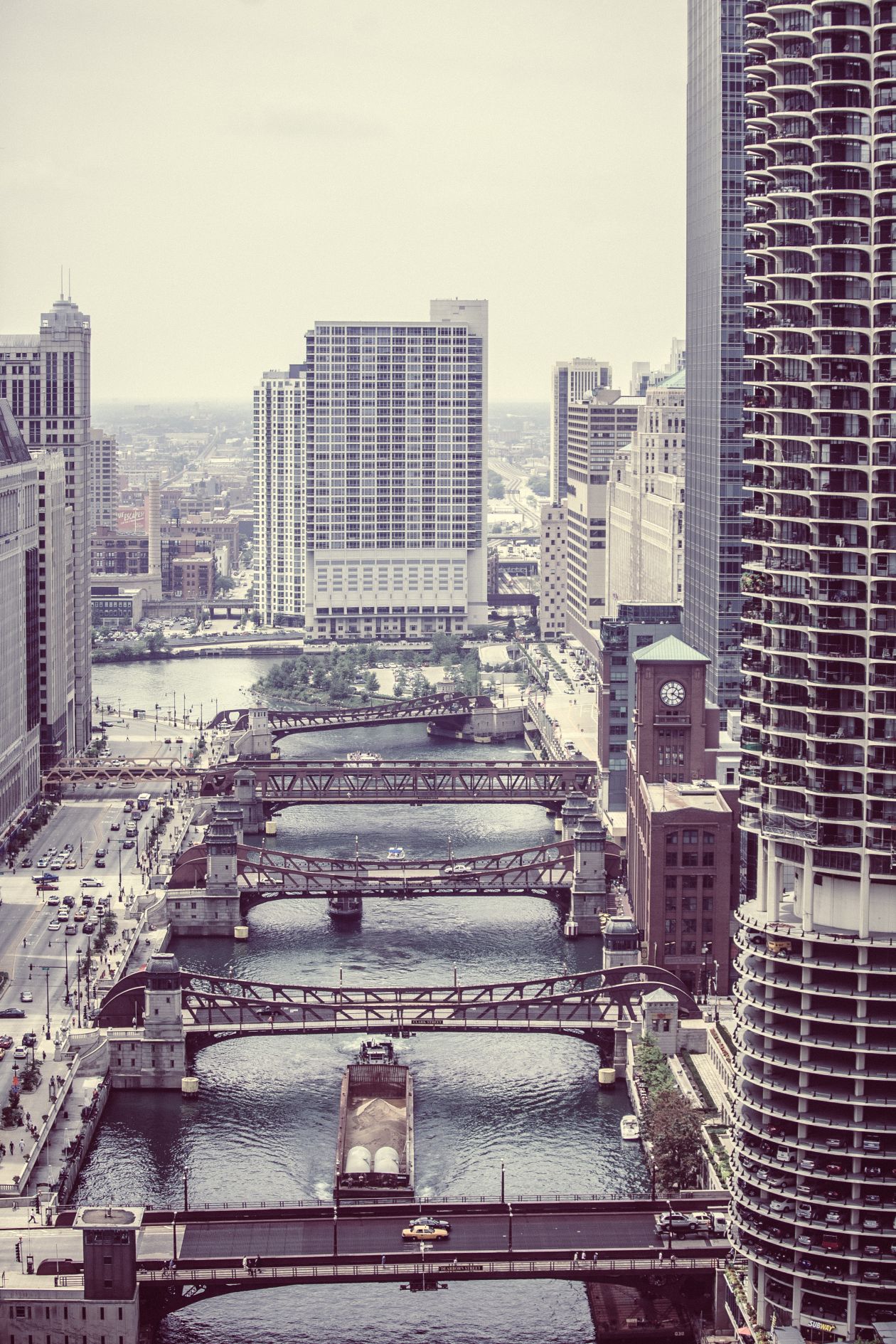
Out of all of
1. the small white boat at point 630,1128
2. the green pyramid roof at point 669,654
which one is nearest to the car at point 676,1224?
the small white boat at point 630,1128

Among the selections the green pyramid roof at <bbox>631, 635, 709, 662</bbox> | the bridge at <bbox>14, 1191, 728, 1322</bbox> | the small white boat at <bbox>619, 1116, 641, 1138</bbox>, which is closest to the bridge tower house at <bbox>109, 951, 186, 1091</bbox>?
the small white boat at <bbox>619, 1116, 641, 1138</bbox>

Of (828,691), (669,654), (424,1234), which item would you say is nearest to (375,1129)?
(424,1234)

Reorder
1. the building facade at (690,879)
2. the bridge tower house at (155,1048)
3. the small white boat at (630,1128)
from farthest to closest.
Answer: the building facade at (690,879), the bridge tower house at (155,1048), the small white boat at (630,1128)

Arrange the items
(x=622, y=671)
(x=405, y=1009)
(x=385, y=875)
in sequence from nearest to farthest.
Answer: (x=405, y=1009)
(x=385, y=875)
(x=622, y=671)

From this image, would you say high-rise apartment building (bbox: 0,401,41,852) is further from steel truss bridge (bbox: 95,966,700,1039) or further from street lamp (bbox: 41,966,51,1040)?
steel truss bridge (bbox: 95,966,700,1039)

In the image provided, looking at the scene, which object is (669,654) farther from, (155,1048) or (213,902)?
(155,1048)

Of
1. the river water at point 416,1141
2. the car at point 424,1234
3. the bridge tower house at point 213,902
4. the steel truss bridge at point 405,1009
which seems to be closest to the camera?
the car at point 424,1234

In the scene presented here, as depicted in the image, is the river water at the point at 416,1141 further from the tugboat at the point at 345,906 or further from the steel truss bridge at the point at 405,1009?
the tugboat at the point at 345,906
